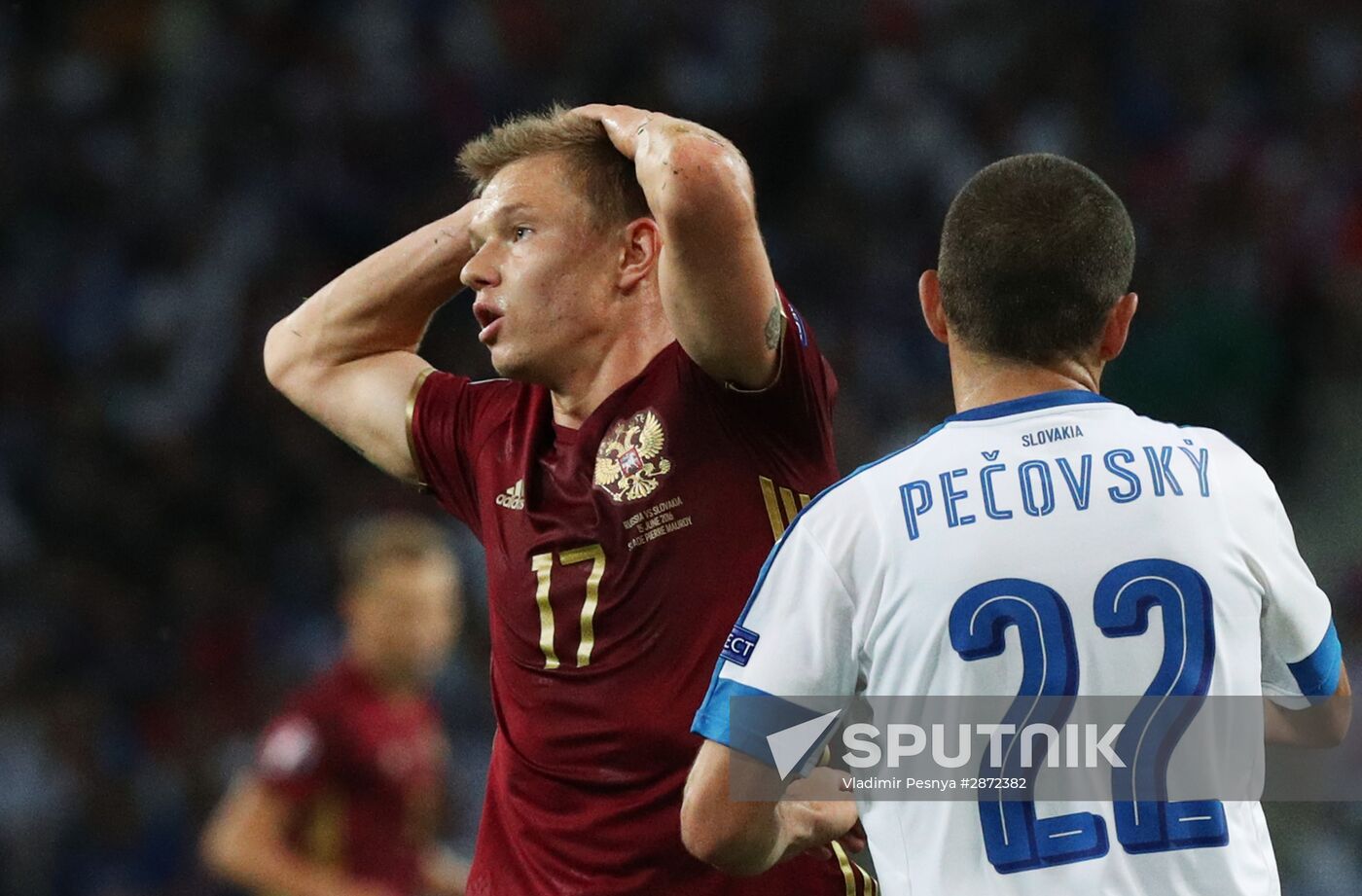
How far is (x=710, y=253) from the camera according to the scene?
3.00 m

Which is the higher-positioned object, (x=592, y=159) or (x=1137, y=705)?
(x=592, y=159)

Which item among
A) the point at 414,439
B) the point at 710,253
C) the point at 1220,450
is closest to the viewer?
the point at 1220,450

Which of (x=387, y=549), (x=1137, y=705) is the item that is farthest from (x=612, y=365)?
(x=387, y=549)

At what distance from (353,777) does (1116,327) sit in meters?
4.13

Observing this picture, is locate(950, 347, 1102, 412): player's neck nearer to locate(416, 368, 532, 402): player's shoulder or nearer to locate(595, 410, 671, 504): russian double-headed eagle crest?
locate(595, 410, 671, 504): russian double-headed eagle crest

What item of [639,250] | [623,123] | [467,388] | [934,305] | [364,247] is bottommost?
[934,305]

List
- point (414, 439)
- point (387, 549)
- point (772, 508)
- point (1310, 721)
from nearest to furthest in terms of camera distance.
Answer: point (1310, 721)
point (772, 508)
point (414, 439)
point (387, 549)

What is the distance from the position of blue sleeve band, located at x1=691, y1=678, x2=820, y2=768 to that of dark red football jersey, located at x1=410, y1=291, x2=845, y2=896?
83cm

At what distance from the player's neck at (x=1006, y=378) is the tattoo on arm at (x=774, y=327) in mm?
723

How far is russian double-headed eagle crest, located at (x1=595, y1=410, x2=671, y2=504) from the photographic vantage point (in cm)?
325

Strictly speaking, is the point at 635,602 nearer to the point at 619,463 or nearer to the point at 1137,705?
the point at 619,463

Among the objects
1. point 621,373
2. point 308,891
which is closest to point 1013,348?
point 621,373

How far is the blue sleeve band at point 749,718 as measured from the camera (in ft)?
7.54

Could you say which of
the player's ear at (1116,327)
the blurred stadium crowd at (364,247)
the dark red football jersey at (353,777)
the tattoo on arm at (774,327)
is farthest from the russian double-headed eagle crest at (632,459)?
the blurred stadium crowd at (364,247)
